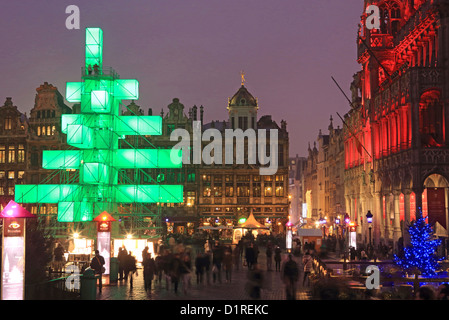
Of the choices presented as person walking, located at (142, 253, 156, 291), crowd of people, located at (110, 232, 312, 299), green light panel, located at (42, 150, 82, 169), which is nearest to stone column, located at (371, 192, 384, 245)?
green light panel, located at (42, 150, 82, 169)

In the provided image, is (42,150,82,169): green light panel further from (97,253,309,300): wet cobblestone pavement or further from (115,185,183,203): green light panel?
(97,253,309,300): wet cobblestone pavement

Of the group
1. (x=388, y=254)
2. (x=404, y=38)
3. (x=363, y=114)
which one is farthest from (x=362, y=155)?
(x=388, y=254)

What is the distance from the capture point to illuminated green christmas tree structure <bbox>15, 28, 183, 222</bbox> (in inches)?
1903

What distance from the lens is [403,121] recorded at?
44875 mm

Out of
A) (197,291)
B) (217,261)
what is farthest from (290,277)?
(217,261)

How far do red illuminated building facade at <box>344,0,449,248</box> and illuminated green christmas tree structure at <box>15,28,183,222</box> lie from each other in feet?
55.0

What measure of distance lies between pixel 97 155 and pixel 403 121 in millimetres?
22381

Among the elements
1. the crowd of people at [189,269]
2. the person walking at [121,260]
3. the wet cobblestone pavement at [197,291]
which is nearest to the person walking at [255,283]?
the crowd of people at [189,269]

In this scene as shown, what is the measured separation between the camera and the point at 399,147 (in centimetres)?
4628

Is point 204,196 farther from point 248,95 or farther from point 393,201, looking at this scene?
point 393,201

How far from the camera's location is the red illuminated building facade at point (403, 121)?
42.0 metres

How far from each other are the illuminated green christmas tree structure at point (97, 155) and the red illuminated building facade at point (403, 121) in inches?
659

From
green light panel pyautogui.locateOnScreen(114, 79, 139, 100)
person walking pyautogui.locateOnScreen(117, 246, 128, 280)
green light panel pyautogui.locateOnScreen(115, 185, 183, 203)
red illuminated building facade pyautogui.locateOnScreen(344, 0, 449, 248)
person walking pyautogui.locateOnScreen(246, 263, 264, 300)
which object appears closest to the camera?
person walking pyautogui.locateOnScreen(246, 263, 264, 300)

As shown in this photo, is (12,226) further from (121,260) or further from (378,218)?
(378,218)
